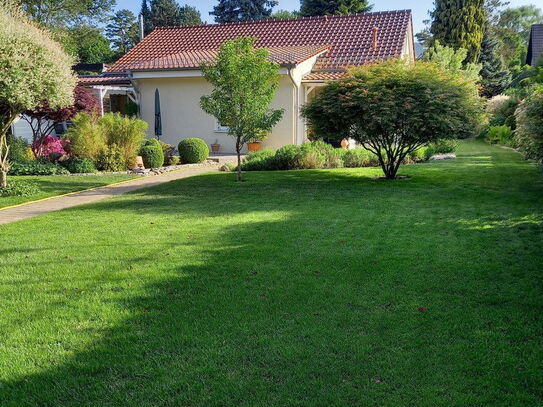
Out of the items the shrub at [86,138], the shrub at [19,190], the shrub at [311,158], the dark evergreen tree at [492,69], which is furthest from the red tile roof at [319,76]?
the dark evergreen tree at [492,69]

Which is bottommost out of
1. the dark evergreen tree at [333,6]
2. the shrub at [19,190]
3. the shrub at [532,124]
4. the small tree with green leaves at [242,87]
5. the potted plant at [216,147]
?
the shrub at [19,190]

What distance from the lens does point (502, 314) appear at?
392 cm

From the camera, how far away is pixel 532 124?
8.62m

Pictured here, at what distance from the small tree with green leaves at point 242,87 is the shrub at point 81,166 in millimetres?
4810

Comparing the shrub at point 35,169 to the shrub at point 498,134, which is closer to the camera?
the shrub at point 35,169

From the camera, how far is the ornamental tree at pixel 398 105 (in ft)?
34.5

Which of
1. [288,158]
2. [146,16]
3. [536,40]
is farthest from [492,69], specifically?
[146,16]

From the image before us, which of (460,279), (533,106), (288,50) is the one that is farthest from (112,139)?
(460,279)

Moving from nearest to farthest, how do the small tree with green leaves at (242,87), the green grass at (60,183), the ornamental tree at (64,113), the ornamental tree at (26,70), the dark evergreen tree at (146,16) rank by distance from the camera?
the ornamental tree at (26,70) < the green grass at (60,183) < the small tree with green leaves at (242,87) < the ornamental tree at (64,113) < the dark evergreen tree at (146,16)

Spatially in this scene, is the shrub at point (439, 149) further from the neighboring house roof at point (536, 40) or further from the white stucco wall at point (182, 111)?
the neighboring house roof at point (536, 40)

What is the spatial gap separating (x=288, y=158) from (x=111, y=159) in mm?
5302

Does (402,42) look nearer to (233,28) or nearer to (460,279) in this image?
(233,28)

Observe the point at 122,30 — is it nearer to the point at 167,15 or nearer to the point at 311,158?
the point at 167,15

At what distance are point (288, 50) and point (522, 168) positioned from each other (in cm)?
1176
